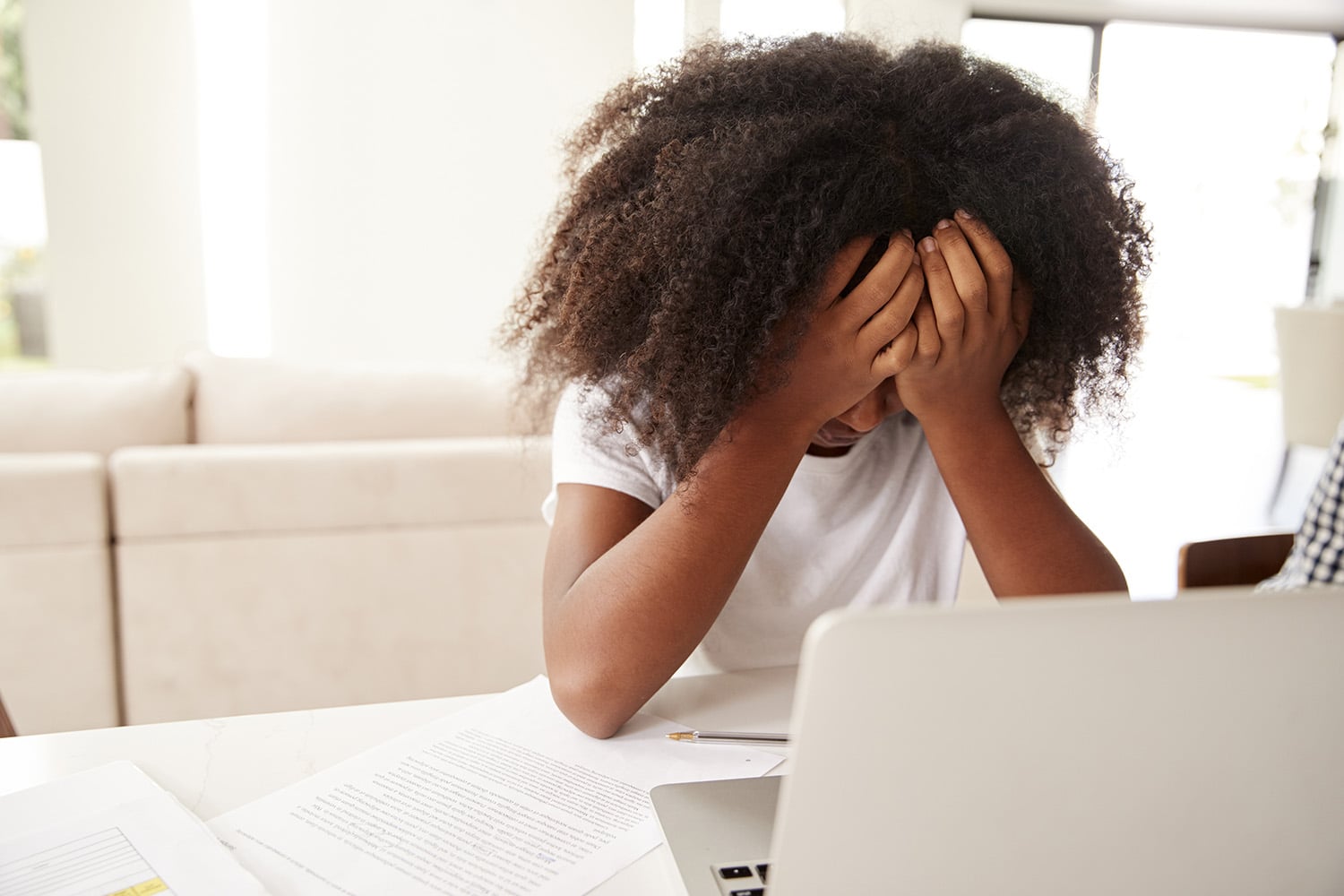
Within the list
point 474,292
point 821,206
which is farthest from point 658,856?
point 474,292

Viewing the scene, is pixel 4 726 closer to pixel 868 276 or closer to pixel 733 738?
pixel 733 738

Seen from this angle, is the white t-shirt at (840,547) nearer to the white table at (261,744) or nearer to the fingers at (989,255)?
the white table at (261,744)

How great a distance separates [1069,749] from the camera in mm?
356

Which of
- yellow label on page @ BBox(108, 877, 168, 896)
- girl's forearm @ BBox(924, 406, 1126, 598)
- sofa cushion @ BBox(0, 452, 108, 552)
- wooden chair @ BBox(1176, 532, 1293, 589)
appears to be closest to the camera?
yellow label on page @ BBox(108, 877, 168, 896)

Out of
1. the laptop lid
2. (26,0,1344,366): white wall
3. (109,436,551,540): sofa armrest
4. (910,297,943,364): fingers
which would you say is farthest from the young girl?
(26,0,1344,366): white wall

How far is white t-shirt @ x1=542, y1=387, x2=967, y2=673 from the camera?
40.8 inches

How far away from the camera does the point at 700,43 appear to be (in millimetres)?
939

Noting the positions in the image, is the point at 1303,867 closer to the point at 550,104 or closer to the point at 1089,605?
the point at 1089,605

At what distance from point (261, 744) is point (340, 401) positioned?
1327 millimetres

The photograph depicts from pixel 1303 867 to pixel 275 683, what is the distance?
1754 millimetres

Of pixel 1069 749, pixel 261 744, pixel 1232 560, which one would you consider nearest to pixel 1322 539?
pixel 1232 560

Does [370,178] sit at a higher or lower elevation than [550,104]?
lower

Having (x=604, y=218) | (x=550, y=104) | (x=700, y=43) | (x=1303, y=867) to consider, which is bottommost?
(x=1303, y=867)

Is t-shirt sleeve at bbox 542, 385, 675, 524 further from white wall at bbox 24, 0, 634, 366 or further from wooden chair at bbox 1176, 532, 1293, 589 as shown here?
white wall at bbox 24, 0, 634, 366
